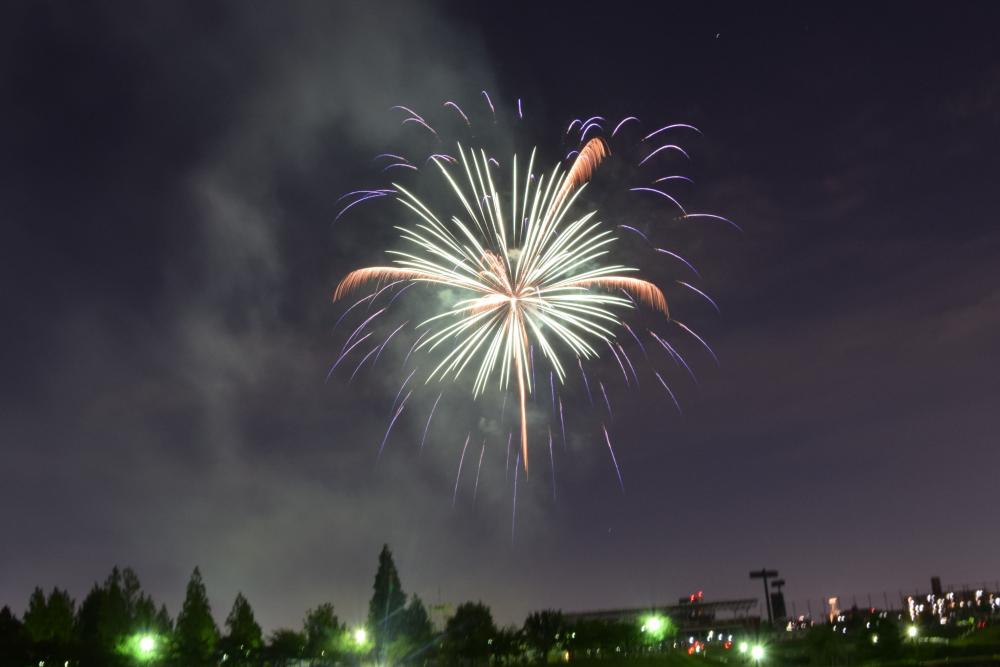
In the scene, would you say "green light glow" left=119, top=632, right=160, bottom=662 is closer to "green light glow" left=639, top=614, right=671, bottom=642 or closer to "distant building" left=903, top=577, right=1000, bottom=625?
"green light glow" left=639, top=614, right=671, bottom=642

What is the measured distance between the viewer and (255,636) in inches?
3201

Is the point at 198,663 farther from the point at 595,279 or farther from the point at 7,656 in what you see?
the point at 595,279

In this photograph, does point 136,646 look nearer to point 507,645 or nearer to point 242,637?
point 242,637

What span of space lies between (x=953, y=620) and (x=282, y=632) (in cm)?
9238

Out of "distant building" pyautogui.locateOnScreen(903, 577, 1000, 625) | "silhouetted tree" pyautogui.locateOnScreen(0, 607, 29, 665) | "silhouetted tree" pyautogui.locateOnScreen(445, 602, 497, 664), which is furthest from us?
"distant building" pyautogui.locateOnScreen(903, 577, 1000, 625)

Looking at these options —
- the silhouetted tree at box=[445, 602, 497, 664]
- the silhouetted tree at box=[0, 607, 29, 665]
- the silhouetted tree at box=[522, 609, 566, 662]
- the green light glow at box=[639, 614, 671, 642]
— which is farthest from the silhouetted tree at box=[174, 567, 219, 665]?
the green light glow at box=[639, 614, 671, 642]

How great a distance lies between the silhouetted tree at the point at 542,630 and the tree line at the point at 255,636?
0.09 meters

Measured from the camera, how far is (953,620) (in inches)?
4833

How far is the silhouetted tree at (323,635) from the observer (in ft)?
269

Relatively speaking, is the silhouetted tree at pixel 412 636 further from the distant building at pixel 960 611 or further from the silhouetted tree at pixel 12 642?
the distant building at pixel 960 611

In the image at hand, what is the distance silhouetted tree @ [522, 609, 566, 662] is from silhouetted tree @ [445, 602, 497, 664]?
3.03 meters

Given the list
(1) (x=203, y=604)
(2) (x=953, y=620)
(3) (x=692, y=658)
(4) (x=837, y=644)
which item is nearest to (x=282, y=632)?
(1) (x=203, y=604)

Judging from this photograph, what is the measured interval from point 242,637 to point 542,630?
2760 cm

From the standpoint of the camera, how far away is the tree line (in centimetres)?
7225
